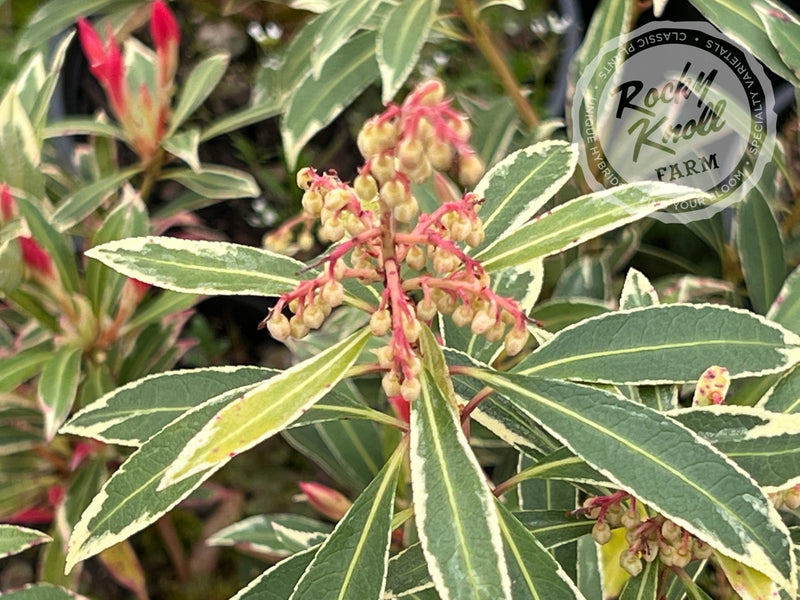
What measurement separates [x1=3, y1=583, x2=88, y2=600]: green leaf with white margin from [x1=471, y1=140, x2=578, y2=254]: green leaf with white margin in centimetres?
53

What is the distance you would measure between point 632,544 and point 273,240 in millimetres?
593

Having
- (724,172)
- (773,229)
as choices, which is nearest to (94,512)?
(773,229)

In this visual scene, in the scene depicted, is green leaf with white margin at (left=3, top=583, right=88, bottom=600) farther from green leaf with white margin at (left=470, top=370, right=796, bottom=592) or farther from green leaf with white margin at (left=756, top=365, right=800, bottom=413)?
green leaf with white margin at (left=756, top=365, right=800, bottom=413)

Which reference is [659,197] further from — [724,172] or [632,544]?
[724,172]

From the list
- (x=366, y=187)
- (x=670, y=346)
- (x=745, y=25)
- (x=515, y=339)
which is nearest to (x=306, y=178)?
(x=366, y=187)

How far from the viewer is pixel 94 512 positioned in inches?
21.5

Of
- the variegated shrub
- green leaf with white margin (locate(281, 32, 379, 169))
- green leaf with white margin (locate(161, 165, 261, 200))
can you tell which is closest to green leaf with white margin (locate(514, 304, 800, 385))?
the variegated shrub

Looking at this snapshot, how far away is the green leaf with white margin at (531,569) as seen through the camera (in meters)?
0.54

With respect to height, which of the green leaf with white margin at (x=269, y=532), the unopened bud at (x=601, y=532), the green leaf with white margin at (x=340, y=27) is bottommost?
the green leaf with white margin at (x=269, y=532)

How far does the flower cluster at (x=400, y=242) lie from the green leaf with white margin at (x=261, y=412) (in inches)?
1.2

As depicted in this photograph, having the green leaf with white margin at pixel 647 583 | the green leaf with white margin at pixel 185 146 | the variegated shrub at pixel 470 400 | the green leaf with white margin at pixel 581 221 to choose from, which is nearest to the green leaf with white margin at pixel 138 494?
the variegated shrub at pixel 470 400

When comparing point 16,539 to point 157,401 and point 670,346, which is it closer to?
point 157,401

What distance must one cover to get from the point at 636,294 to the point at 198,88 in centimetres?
76

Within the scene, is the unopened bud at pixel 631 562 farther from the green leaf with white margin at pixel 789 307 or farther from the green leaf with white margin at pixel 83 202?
the green leaf with white margin at pixel 83 202
